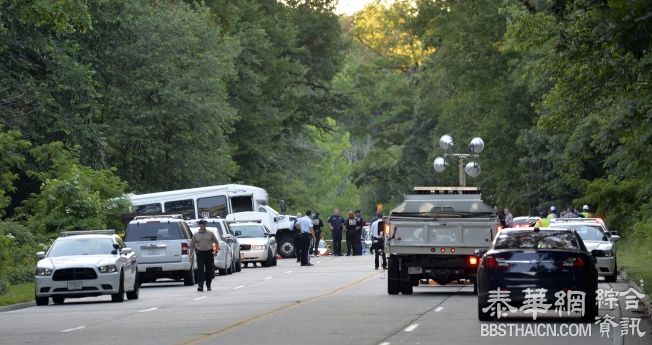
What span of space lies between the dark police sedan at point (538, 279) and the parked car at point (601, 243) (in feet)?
40.3

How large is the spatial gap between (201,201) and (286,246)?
21.3 ft

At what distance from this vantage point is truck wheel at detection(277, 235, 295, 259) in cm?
6669

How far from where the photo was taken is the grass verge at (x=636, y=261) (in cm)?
3544

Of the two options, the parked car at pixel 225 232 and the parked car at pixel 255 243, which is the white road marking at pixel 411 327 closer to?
the parked car at pixel 225 232

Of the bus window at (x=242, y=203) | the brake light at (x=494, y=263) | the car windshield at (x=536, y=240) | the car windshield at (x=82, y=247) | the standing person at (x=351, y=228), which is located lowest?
the brake light at (x=494, y=263)

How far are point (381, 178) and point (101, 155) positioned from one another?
4400 cm

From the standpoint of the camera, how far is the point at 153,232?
40.3 meters

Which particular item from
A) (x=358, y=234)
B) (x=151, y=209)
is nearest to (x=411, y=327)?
(x=151, y=209)

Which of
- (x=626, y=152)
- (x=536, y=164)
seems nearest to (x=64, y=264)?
(x=626, y=152)

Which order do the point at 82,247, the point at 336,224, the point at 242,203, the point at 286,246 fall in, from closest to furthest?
the point at 82,247
the point at 336,224
the point at 242,203
the point at 286,246

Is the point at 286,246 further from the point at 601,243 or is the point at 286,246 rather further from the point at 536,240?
the point at 536,240

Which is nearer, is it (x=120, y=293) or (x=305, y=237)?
(x=120, y=293)

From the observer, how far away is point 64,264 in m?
31.9

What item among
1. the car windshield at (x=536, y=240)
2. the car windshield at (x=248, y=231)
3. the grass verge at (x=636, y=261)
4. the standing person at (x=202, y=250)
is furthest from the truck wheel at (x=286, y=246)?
the car windshield at (x=536, y=240)
